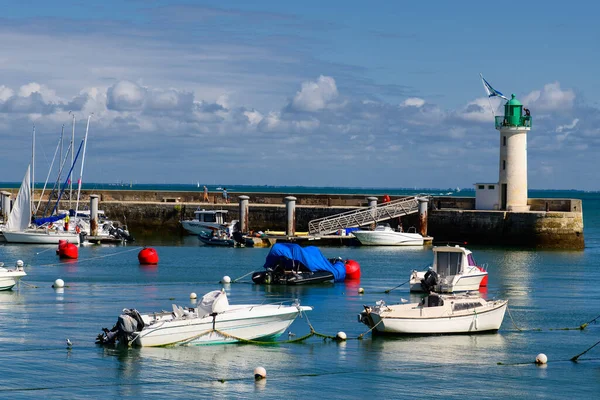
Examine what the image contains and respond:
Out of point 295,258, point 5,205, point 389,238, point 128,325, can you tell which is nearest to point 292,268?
point 295,258

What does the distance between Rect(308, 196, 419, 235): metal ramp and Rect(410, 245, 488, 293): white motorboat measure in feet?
80.2

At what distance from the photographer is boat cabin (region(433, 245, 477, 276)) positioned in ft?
126

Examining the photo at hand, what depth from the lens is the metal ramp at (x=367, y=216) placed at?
63.4m

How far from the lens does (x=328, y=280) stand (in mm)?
42031

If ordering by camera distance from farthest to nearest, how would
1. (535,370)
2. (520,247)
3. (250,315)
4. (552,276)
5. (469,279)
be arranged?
(520,247) < (552,276) < (469,279) < (250,315) < (535,370)

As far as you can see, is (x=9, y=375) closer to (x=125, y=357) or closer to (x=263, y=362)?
(x=125, y=357)

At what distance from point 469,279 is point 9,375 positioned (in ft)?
63.7

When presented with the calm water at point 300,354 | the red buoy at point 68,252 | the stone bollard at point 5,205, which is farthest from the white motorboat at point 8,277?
the stone bollard at point 5,205

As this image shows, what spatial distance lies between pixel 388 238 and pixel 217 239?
1016 cm

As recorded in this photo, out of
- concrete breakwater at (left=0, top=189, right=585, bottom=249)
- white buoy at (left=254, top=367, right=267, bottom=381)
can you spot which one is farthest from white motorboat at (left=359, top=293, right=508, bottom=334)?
concrete breakwater at (left=0, top=189, right=585, bottom=249)

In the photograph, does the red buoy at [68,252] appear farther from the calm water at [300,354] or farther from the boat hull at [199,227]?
the boat hull at [199,227]

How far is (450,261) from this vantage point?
127ft

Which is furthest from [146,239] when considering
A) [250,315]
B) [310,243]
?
[250,315]

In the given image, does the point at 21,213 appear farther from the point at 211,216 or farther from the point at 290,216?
the point at 290,216
